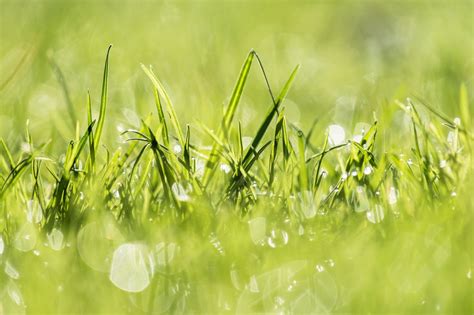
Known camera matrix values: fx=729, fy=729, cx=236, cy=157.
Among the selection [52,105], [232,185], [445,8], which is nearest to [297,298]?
[232,185]

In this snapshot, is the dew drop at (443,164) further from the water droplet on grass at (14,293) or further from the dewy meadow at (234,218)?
the water droplet on grass at (14,293)

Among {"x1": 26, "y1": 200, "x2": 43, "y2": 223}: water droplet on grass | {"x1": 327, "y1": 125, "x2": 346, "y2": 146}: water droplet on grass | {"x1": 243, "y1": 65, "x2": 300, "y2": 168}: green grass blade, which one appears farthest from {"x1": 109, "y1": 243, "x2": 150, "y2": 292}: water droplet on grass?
{"x1": 327, "y1": 125, "x2": 346, "y2": 146}: water droplet on grass

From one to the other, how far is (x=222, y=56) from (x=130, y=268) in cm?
196

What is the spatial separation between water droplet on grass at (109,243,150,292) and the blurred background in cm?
68

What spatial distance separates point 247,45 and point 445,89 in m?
1.26

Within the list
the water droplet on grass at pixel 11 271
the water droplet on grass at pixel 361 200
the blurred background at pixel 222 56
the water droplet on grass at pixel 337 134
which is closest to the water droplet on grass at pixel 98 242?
the water droplet on grass at pixel 11 271

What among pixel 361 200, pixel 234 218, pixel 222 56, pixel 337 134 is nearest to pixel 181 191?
pixel 234 218

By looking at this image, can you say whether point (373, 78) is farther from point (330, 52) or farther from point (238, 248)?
point (238, 248)

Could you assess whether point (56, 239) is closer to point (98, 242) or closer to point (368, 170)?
point (98, 242)

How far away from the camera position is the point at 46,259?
123 centimetres

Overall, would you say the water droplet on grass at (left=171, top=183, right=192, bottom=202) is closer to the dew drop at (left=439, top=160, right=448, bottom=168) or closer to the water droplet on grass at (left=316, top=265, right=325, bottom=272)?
the water droplet on grass at (left=316, top=265, right=325, bottom=272)

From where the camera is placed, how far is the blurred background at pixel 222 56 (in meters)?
2.36

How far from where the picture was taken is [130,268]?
119cm

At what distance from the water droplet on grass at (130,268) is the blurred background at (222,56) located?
2.23ft
